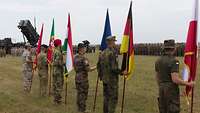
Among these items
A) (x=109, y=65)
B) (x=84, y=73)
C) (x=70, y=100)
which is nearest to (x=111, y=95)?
(x=109, y=65)

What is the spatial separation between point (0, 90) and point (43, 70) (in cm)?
258

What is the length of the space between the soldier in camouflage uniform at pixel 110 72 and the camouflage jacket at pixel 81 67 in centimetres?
112

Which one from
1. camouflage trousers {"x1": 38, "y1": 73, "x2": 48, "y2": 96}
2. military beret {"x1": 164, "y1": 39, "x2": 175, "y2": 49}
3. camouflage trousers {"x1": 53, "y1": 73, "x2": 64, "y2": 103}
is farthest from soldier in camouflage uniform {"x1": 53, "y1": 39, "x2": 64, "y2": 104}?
military beret {"x1": 164, "y1": 39, "x2": 175, "y2": 49}

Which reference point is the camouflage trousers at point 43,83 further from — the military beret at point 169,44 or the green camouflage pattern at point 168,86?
the military beret at point 169,44

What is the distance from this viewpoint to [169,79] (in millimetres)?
9008

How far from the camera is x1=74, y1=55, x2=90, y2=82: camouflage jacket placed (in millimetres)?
12891

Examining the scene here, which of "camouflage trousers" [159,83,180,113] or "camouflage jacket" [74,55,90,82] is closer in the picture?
"camouflage trousers" [159,83,180,113]

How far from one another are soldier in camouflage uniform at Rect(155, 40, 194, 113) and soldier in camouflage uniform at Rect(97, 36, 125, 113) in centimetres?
235

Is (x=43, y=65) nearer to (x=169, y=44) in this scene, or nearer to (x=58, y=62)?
(x=58, y=62)

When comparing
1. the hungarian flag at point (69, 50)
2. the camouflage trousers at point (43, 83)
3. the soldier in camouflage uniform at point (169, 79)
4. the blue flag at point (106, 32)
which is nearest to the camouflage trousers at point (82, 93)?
the blue flag at point (106, 32)

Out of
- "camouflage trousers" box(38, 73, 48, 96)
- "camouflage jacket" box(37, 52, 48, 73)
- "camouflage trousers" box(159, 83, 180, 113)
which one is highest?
"camouflage jacket" box(37, 52, 48, 73)

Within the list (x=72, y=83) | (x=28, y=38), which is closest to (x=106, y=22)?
(x=72, y=83)

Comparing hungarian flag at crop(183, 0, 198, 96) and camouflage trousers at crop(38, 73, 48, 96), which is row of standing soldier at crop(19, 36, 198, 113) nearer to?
camouflage trousers at crop(38, 73, 48, 96)

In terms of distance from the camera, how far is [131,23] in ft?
38.7
